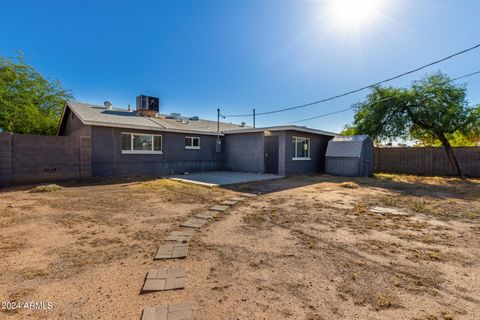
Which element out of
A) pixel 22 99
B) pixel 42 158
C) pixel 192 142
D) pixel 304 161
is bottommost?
pixel 304 161

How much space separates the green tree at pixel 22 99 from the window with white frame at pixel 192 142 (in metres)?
10.6

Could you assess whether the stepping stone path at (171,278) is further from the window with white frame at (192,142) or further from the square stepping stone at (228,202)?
the window with white frame at (192,142)

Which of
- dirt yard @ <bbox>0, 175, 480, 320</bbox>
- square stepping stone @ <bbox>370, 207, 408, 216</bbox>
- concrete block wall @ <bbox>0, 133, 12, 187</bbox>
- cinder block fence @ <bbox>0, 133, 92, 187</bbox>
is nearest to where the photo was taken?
dirt yard @ <bbox>0, 175, 480, 320</bbox>

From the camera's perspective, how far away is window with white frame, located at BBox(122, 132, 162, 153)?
11594 mm

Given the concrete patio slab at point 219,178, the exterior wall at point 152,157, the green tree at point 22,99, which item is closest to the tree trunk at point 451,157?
the concrete patio slab at point 219,178

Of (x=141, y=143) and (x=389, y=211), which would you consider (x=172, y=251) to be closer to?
(x=389, y=211)

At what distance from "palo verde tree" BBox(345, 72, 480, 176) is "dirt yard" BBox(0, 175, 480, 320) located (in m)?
9.49

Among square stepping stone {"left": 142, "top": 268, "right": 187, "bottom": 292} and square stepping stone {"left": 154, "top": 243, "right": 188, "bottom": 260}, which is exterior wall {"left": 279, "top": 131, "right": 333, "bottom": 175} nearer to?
square stepping stone {"left": 154, "top": 243, "right": 188, "bottom": 260}

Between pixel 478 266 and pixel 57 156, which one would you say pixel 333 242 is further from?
pixel 57 156

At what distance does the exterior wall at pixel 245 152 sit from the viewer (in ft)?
44.3

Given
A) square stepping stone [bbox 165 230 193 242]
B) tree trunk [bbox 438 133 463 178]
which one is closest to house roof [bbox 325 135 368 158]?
tree trunk [bbox 438 133 463 178]

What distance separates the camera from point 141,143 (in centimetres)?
1218

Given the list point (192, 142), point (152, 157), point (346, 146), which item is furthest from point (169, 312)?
point (346, 146)

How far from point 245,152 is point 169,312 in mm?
12532
